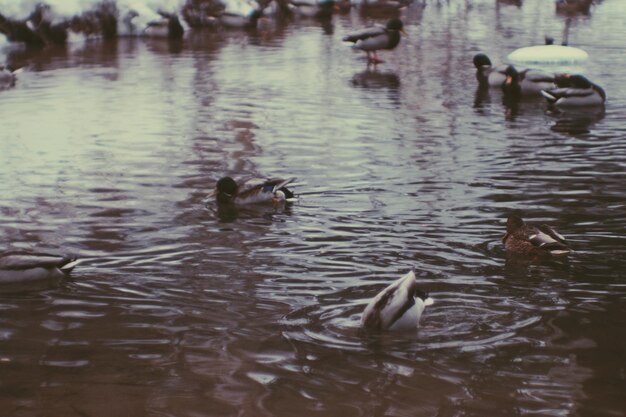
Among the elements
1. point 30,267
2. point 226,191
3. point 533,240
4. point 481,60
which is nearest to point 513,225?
point 533,240

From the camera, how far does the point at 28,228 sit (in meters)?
10.3

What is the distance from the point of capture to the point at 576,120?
16.1 meters

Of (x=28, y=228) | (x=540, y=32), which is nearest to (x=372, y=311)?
(x=28, y=228)

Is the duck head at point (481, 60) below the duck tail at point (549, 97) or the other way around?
the other way around

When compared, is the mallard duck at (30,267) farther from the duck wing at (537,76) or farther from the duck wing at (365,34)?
the duck wing at (365,34)

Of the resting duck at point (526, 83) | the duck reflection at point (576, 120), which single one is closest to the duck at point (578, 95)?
the duck reflection at point (576, 120)

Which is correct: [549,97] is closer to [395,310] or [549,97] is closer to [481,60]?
[481,60]

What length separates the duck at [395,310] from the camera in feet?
23.2

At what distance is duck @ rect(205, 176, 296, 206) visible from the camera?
36.8ft

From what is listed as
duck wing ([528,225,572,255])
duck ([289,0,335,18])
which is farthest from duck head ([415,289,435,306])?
duck ([289,0,335,18])

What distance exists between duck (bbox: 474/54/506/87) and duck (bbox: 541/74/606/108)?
1.98 m

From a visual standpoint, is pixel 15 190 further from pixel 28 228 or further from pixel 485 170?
pixel 485 170

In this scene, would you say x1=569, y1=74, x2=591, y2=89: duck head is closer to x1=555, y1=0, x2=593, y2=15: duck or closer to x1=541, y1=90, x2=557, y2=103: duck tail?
x1=541, y1=90, x2=557, y2=103: duck tail

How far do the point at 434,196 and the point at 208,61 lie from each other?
14.3m
